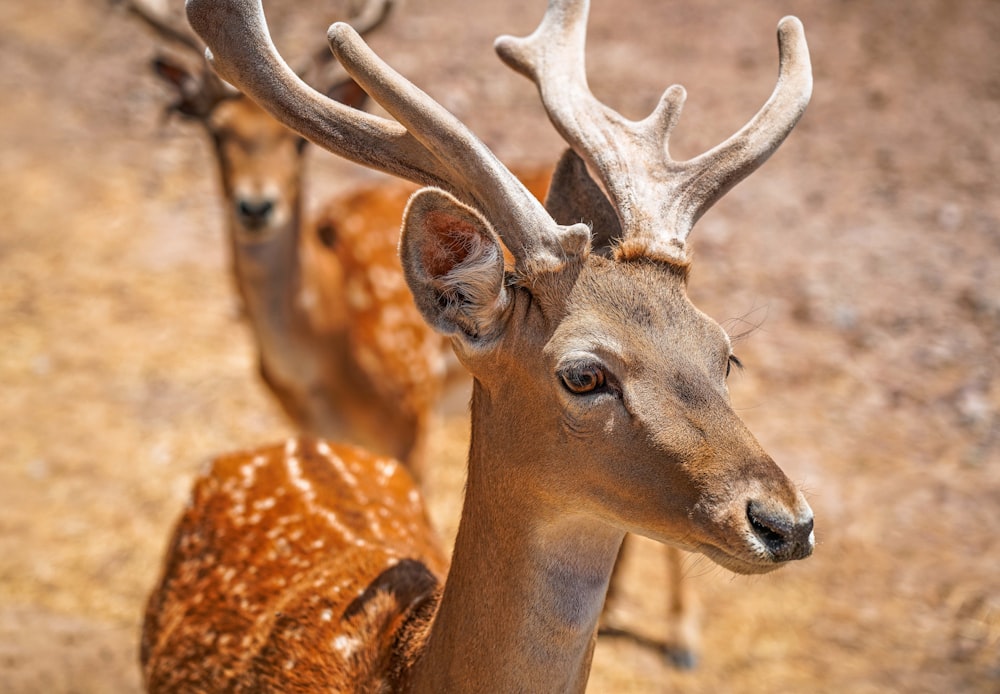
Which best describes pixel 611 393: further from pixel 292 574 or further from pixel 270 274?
pixel 270 274

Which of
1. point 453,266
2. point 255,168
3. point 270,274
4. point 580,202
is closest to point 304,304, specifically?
point 270,274

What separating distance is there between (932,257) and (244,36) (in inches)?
211

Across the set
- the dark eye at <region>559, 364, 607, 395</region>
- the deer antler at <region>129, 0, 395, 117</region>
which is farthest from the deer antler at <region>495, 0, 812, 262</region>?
the deer antler at <region>129, 0, 395, 117</region>

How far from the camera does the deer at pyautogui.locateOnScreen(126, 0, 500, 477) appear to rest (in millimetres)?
4383

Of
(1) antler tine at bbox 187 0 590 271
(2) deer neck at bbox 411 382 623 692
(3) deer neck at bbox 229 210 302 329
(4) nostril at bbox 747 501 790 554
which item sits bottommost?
(2) deer neck at bbox 411 382 623 692

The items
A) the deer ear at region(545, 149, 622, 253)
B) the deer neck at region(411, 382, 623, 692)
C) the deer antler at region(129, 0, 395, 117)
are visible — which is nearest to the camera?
the deer neck at region(411, 382, 623, 692)

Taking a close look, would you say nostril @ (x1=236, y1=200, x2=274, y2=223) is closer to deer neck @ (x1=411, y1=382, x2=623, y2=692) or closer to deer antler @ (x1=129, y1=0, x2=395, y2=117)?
deer antler @ (x1=129, y1=0, x2=395, y2=117)

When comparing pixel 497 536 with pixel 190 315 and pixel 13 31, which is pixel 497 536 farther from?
pixel 13 31

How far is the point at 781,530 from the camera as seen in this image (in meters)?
1.72

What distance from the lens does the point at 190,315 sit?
6543 mm

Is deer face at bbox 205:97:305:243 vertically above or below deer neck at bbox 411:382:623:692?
above

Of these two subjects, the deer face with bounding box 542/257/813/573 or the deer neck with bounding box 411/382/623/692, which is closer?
the deer face with bounding box 542/257/813/573

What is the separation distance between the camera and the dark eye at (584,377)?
188cm

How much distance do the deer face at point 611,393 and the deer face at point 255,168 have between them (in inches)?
99.7
